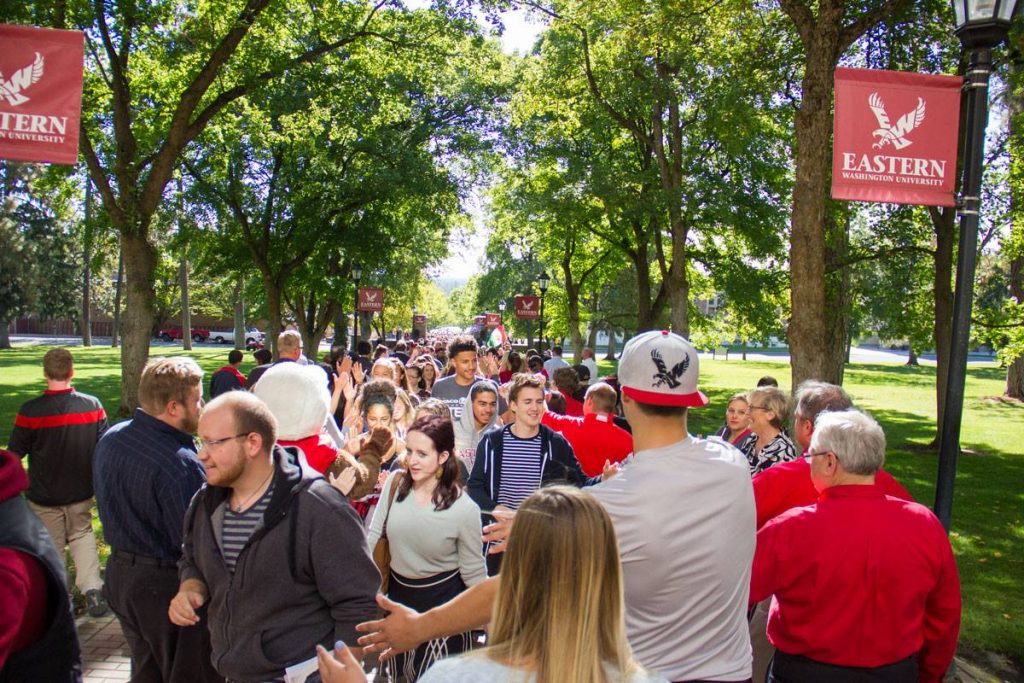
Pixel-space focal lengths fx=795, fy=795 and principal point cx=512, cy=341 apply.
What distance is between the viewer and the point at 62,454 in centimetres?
625

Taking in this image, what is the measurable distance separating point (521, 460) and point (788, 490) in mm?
2117

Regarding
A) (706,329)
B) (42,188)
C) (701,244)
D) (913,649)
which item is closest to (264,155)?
(42,188)

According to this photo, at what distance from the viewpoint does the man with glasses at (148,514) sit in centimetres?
361

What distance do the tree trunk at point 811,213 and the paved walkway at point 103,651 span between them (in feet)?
20.0

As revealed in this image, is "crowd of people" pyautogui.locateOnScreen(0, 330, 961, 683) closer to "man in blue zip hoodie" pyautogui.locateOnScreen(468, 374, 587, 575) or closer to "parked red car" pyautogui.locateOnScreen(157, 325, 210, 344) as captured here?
"man in blue zip hoodie" pyautogui.locateOnScreen(468, 374, 587, 575)

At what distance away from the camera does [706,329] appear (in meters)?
32.2

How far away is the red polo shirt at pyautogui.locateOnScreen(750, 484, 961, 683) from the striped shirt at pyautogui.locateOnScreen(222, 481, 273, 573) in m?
1.96

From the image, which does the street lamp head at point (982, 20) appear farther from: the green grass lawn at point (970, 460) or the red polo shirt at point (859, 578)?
the green grass lawn at point (970, 460)

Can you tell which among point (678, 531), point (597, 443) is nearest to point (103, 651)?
point (597, 443)

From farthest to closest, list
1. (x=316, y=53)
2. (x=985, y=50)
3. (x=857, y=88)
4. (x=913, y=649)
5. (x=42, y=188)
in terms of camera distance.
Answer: (x=42, y=188) < (x=316, y=53) < (x=857, y=88) < (x=985, y=50) < (x=913, y=649)

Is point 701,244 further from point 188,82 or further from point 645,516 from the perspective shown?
point 645,516

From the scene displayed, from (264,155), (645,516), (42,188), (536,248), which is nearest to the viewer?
(645,516)

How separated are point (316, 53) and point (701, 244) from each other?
570 inches

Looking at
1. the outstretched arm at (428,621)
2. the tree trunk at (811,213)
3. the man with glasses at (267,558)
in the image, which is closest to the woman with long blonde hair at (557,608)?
the outstretched arm at (428,621)
